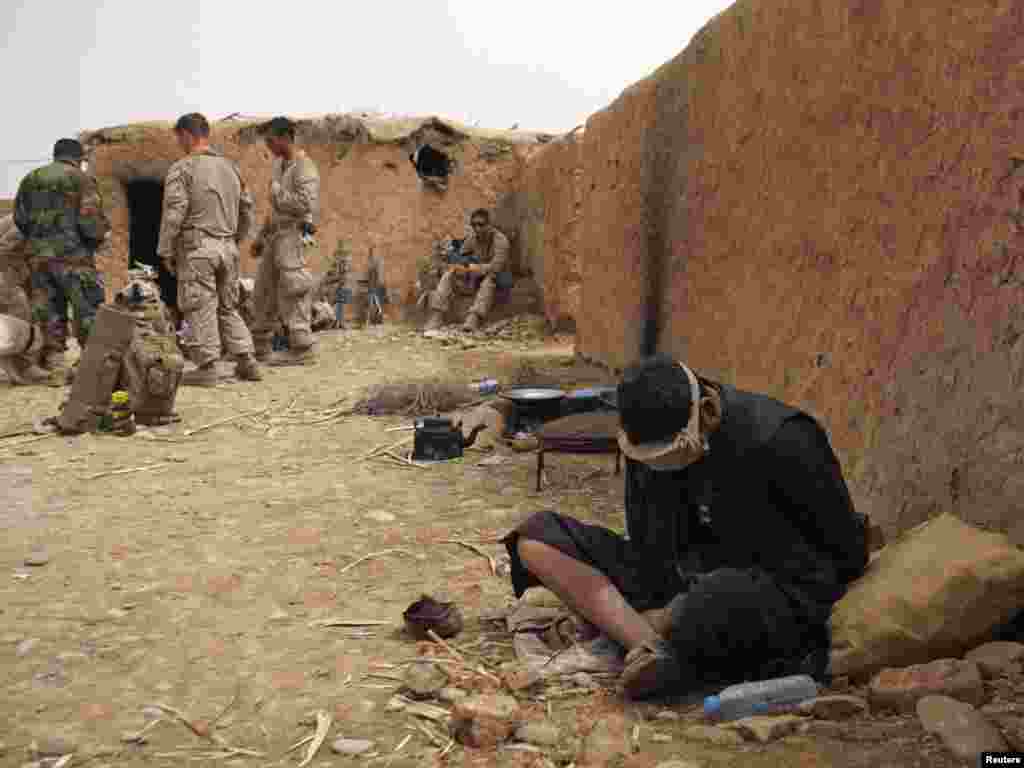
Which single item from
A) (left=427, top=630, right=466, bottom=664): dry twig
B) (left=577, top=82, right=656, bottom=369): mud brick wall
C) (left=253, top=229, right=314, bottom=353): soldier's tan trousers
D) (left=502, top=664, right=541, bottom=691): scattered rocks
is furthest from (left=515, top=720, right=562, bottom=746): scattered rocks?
(left=253, top=229, right=314, bottom=353): soldier's tan trousers

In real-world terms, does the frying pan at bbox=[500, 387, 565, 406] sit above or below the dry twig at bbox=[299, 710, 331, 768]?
above

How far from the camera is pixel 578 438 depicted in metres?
4.36

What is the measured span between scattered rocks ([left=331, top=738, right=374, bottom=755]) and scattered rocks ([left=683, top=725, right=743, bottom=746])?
2.53 feet

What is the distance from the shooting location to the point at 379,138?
40.8 ft

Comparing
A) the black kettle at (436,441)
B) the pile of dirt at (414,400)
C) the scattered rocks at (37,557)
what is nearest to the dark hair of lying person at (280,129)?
the pile of dirt at (414,400)

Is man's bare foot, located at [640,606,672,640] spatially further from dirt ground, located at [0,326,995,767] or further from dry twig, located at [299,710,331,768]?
dry twig, located at [299,710,331,768]

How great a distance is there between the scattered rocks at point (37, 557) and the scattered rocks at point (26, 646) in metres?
0.78

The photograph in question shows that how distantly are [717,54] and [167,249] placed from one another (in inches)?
202

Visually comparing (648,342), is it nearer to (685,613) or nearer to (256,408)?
(256,408)

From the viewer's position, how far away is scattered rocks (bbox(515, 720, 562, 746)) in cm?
219

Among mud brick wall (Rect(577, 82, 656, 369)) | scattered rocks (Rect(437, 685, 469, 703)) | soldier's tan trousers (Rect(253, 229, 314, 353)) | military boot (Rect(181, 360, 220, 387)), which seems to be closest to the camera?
scattered rocks (Rect(437, 685, 469, 703))

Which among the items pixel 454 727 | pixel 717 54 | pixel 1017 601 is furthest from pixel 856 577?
pixel 717 54

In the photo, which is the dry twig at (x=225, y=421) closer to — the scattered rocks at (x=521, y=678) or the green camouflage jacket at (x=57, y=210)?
the green camouflage jacket at (x=57, y=210)

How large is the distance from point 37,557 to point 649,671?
262 centimetres
